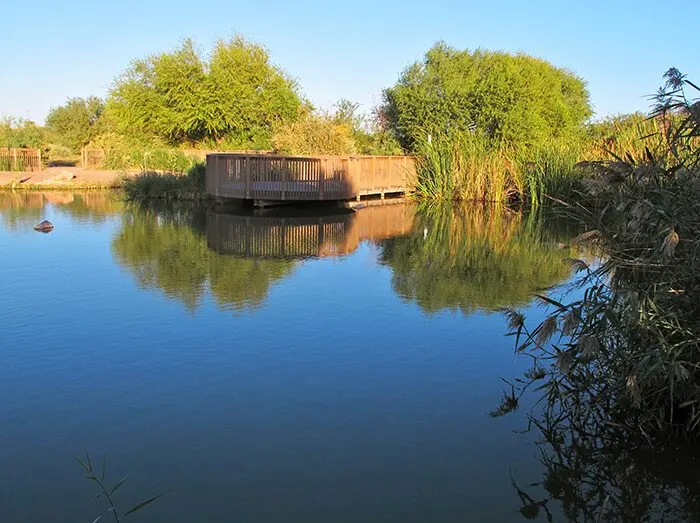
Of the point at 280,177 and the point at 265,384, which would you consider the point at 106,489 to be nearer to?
the point at 265,384

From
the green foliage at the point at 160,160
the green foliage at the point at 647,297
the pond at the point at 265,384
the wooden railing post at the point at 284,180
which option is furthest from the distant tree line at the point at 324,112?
the green foliage at the point at 647,297

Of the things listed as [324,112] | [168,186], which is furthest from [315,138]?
[168,186]

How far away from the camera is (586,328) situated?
14.5ft

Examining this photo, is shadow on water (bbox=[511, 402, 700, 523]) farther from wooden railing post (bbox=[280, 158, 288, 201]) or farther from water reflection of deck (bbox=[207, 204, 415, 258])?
wooden railing post (bbox=[280, 158, 288, 201])

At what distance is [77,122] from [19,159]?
24.5 meters

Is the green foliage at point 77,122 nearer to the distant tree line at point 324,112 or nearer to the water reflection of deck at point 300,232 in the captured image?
the distant tree line at point 324,112

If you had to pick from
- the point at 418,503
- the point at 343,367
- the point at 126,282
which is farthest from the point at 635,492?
the point at 126,282

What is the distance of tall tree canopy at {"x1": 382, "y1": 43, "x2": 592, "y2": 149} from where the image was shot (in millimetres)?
26422

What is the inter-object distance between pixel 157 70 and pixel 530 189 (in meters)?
20.8

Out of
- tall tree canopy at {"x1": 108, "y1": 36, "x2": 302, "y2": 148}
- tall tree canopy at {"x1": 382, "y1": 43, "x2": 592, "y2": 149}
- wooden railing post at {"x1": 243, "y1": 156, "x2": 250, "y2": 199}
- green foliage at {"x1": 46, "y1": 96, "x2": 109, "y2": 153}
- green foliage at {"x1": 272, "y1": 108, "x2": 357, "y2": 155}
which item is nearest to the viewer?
wooden railing post at {"x1": 243, "y1": 156, "x2": 250, "y2": 199}

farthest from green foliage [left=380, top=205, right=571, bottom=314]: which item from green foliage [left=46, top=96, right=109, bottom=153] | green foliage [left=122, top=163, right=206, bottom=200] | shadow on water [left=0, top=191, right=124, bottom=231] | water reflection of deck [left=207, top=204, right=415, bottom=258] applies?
green foliage [left=46, top=96, right=109, bottom=153]

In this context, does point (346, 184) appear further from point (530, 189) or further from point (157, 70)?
point (157, 70)

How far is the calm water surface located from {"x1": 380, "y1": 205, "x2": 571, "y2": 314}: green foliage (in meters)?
0.07

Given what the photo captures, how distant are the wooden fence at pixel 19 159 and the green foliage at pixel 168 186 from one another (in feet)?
33.3
